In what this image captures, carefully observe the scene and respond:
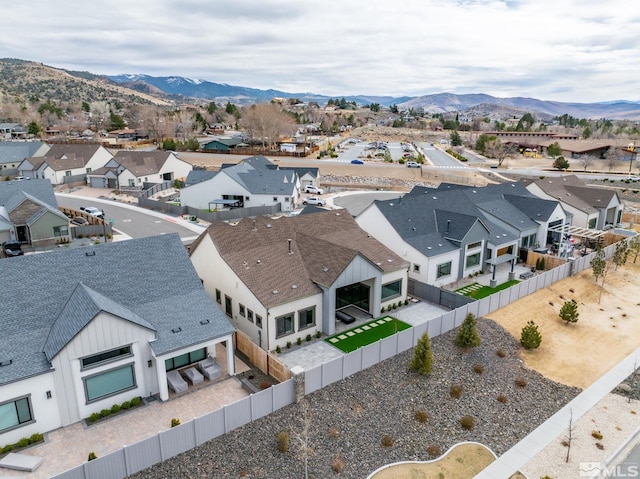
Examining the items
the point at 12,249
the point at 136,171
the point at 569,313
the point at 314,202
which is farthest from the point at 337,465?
the point at 136,171

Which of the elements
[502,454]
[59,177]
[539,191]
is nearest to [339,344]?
[502,454]

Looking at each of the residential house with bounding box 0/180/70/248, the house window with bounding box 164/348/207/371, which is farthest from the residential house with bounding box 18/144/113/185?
the house window with bounding box 164/348/207/371

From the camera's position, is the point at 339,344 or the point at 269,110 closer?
the point at 339,344

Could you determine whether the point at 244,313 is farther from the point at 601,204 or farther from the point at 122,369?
the point at 601,204

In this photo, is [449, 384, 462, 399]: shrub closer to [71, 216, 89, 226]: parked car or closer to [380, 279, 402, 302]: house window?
[380, 279, 402, 302]: house window

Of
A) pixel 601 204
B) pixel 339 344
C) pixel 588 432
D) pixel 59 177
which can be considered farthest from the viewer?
pixel 59 177

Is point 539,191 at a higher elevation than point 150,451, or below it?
higher

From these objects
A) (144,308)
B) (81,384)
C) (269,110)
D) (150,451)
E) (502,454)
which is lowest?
(502,454)

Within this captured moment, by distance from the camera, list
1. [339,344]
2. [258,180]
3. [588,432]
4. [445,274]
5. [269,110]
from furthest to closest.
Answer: [269,110] < [258,180] < [445,274] < [339,344] < [588,432]
